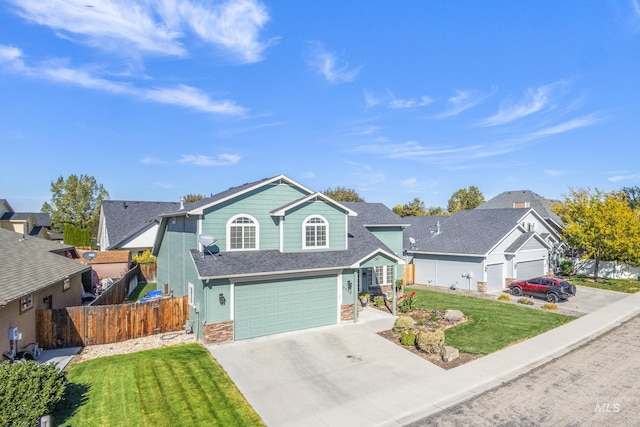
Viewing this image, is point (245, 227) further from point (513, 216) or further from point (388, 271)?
point (513, 216)

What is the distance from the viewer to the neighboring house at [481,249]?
2747cm

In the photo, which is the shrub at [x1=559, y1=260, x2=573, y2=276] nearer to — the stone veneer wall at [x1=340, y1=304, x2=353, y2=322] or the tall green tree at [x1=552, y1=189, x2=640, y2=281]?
the tall green tree at [x1=552, y1=189, x2=640, y2=281]

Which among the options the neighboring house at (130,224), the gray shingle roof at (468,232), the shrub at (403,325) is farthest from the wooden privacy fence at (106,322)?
the gray shingle roof at (468,232)

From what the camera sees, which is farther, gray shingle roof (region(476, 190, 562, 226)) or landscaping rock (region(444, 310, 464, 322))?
gray shingle roof (region(476, 190, 562, 226))

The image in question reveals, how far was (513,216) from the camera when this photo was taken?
98.5 ft

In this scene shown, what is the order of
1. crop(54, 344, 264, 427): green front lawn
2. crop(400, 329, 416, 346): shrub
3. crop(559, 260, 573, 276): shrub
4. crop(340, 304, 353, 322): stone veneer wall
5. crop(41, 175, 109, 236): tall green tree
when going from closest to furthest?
crop(54, 344, 264, 427): green front lawn
crop(400, 329, 416, 346): shrub
crop(340, 304, 353, 322): stone veneer wall
crop(559, 260, 573, 276): shrub
crop(41, 175, 109, 236): tall green tree

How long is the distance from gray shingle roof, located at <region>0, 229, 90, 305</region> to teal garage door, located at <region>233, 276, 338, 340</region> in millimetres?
7369

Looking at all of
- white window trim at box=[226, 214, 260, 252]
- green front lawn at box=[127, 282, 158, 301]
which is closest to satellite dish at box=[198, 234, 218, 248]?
white window trim at box=[226, 214, 260, 252]

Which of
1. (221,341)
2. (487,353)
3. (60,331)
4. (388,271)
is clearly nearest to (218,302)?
(221,341)

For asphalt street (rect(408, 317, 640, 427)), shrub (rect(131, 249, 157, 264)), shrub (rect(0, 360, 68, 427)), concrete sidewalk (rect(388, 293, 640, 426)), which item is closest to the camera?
shrub (rect(0, 360, 68, 427))

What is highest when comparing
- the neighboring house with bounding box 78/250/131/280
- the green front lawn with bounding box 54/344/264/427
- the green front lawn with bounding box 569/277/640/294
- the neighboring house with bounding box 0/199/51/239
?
the neighboring house with bounding box 0/199/51/239

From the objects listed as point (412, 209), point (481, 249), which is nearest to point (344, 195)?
point (412, 209)

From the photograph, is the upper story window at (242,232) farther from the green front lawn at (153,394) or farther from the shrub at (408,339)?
the shrub at (408,339)

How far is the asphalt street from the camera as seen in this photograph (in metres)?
9.57
